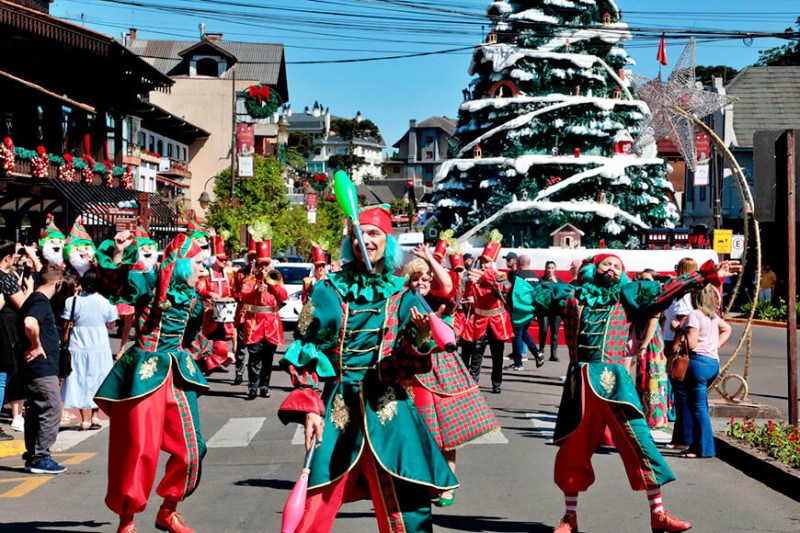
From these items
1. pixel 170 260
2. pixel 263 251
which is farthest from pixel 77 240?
pixel 263 251

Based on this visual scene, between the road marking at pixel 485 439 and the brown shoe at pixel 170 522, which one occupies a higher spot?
the brown shoe at pixel 170 522

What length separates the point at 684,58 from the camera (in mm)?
15578

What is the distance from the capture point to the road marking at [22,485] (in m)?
8.46

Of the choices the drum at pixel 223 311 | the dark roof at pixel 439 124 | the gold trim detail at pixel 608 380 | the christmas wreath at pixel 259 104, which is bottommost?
the gold trim detail at pixel 608 380

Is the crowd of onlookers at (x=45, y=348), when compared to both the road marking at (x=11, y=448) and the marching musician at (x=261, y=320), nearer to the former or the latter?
the road marking at (x=11, y=448)

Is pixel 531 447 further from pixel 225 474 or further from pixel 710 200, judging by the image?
pixel 710 200

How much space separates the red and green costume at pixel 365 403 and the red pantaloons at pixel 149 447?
164cm

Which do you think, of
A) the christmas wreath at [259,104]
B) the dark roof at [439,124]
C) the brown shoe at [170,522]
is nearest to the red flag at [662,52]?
the brown shoe at [170,522]

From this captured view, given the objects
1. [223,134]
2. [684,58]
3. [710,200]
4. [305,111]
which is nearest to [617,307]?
[684,58]

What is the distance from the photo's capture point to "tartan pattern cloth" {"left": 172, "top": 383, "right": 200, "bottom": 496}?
6.74 m

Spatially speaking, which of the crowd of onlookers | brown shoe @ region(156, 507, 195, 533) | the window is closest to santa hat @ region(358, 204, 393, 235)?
the crowd of onlookers

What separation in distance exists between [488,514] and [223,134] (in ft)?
194

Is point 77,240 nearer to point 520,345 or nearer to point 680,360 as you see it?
point 680,360

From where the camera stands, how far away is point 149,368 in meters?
6.77
